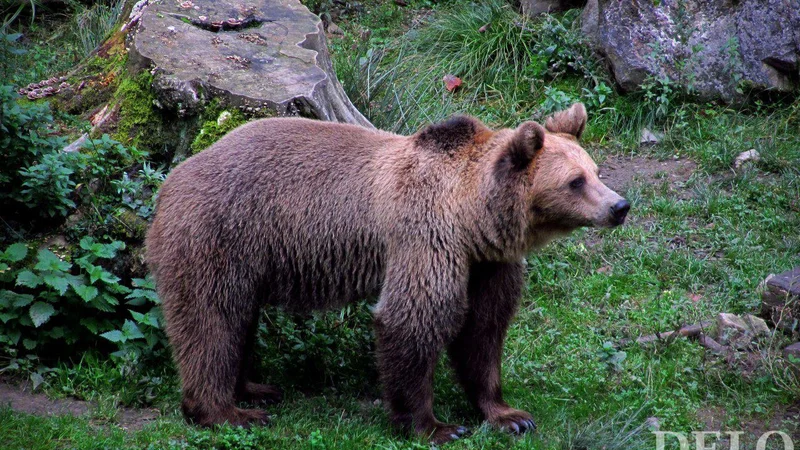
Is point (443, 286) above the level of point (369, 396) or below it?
above

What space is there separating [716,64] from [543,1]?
266 cm

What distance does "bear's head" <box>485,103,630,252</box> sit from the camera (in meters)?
5.76

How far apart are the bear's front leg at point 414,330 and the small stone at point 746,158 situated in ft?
17.0

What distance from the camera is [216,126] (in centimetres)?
727

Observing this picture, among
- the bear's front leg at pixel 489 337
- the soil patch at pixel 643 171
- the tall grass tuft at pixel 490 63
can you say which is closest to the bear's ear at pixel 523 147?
the bear's front leg at pixel 489 337

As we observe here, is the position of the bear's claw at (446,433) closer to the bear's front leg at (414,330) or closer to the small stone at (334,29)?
the bear's front leg at (414,330)

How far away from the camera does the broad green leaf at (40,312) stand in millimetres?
6527

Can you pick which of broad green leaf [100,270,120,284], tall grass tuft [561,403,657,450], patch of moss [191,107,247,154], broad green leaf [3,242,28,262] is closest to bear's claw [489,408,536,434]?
tall grass tuft [561,403,657,450]

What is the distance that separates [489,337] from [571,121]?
5.41ft

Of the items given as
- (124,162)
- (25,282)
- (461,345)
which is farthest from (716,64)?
(25,282)

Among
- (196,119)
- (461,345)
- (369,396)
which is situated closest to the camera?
(461,345)

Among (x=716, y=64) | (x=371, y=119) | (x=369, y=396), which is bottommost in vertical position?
(x=369, y=396)

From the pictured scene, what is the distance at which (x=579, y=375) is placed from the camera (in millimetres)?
6957

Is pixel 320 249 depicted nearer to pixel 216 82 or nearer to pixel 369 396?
pixel 369 396
